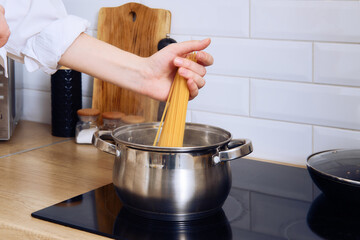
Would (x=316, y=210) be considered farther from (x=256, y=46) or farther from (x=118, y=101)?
(x=118, y=101)

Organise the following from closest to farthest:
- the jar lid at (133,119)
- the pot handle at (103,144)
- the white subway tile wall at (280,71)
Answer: the pot handle at (103,144)
the white subway tile wall at (280,71)
the jar lid at (133,119)

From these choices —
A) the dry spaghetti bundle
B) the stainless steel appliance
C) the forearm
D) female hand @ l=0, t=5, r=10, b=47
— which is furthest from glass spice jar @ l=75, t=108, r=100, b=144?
female hand @ l=0, t=5, r=10, b=47

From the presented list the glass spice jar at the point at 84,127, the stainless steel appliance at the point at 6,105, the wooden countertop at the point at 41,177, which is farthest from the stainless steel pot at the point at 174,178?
the stainless steel appliance at the point at 6,105

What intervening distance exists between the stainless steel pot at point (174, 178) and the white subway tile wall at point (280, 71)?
0.39 metres

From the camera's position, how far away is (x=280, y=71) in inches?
48.4

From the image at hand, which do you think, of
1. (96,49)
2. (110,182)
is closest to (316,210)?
(110,182)

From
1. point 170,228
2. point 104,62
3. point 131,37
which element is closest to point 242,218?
point 170,228

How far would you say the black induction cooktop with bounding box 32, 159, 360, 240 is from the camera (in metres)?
0.81

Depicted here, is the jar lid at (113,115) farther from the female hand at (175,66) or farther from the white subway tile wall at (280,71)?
the female hand at (175,66)

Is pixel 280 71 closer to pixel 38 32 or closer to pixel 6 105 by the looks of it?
pixel 38 32

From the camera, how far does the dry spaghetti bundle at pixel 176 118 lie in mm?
917

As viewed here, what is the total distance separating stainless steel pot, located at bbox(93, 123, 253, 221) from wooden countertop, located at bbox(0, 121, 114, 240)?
110 millimetres

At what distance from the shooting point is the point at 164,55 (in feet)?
3.22

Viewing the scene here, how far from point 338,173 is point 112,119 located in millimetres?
662
